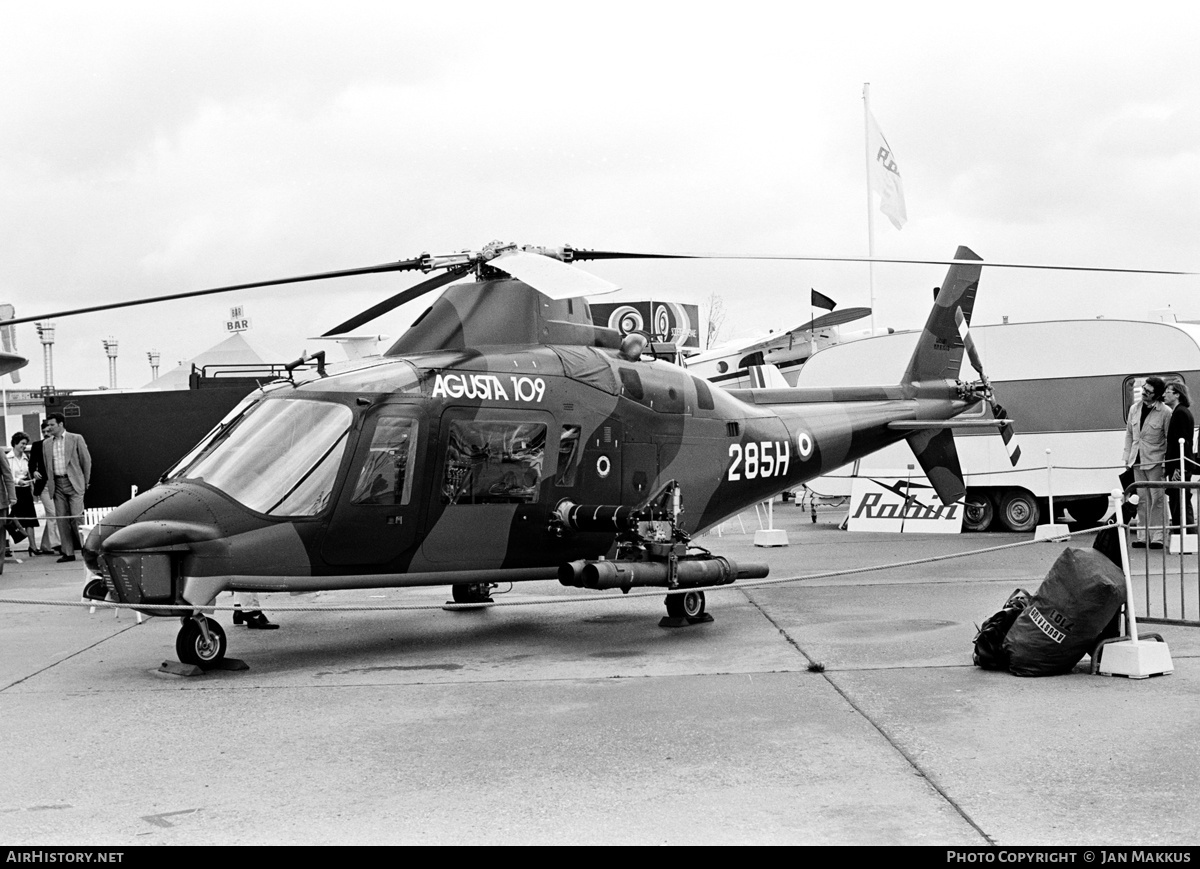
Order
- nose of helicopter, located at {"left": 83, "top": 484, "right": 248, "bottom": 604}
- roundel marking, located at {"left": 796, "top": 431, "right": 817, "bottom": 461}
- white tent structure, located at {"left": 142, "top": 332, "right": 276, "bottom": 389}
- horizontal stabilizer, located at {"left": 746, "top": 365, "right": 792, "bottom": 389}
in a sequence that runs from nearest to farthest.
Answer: nose of helicopter, located at {"left": 83, "top": 484, "right": 248, "bottom": 604} < roundel marking, located at {"left": 796, "top": 431, "right": 817, "bottom": 461} < horizontal stabilizer, located at {"left": 746, "top": 365, "right": 792, "bottom": 389} < white tent structure, located at {"left": 142, "top": 332, "right": 276, "bottom": 389}

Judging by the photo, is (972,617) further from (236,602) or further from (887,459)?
(887,459)

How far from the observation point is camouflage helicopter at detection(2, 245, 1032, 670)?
794 centimetres

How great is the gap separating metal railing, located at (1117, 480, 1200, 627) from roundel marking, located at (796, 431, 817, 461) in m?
2.87

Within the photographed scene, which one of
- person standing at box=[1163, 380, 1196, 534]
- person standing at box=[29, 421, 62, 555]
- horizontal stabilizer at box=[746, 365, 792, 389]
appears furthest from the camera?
horizontal stabilizer at box=[746, 365, 792, 389]

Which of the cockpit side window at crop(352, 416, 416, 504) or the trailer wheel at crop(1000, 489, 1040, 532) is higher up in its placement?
the cockpit side window at crop(352, 416, 416, 504)

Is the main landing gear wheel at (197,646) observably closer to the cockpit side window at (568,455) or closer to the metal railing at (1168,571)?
the cockpit side window at (568,455)

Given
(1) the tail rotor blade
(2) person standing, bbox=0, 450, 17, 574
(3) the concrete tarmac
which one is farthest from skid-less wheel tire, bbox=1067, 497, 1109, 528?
(2) person standing, bbox=0, 450, 17, 574

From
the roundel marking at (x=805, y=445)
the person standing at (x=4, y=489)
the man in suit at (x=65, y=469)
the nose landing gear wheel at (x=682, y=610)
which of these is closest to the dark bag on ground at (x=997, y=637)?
the nose landing gear wheel at (x=682, y=610)

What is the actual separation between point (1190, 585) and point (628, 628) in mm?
5146

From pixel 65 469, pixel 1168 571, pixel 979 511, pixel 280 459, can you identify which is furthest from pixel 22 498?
pixel 1168 571

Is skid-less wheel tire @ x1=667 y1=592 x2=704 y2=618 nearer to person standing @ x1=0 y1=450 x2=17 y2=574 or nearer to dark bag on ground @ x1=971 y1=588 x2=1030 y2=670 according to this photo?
dark bag on ground @ x1=971 y1=588 x2=1030 y2=670

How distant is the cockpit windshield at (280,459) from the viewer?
814 centimetres

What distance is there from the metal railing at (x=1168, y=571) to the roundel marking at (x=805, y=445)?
2865mm

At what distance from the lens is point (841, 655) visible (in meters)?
8.27
